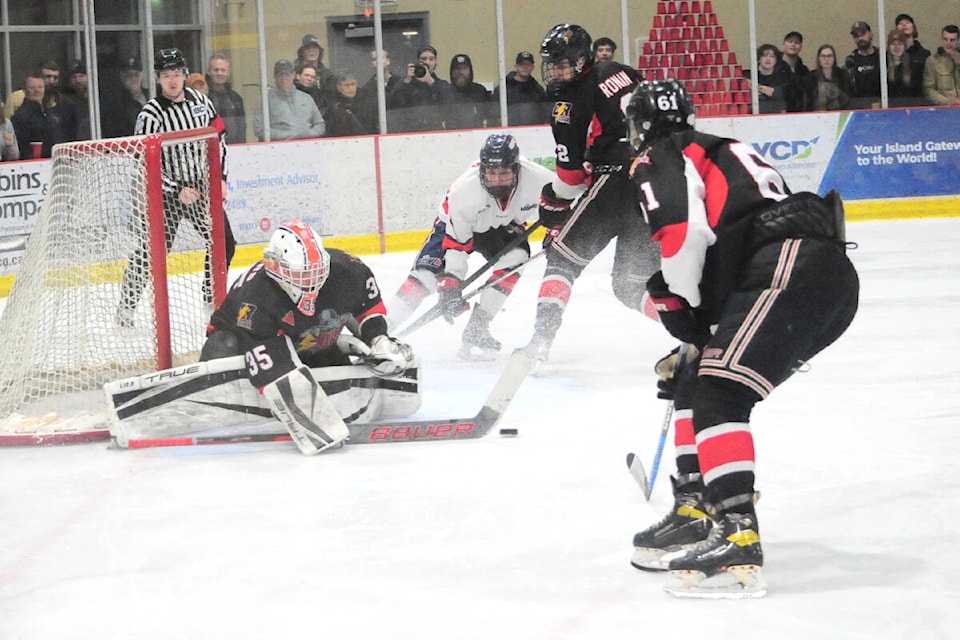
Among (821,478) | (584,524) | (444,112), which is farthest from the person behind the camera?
(444,112)

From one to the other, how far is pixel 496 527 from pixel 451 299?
2.16 m

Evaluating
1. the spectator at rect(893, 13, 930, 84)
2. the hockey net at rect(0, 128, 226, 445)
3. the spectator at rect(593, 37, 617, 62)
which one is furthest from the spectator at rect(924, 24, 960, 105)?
the hockey net at rect(0, 128, 226, 445)

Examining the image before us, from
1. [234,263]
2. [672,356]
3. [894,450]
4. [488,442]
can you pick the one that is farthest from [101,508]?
[234,263]

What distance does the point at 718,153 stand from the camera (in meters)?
2.43

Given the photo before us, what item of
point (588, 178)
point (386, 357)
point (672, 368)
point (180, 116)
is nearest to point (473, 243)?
point (588, 178)

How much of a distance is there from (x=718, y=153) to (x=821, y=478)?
1090 mm

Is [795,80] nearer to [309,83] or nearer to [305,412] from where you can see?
[309,83]

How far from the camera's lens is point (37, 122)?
25.3 ft

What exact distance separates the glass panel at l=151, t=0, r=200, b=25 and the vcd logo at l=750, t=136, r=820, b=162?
3423mm

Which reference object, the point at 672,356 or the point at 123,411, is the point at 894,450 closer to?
the point at 672,356

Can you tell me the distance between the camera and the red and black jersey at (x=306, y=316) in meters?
3.61

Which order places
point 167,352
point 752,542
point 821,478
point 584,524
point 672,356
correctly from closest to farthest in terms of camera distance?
point 752,542, point 672,356, point 584,524, point 821,478, point 167,352

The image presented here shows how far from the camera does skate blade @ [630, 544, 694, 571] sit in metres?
2.53

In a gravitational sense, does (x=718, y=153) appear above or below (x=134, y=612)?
above
